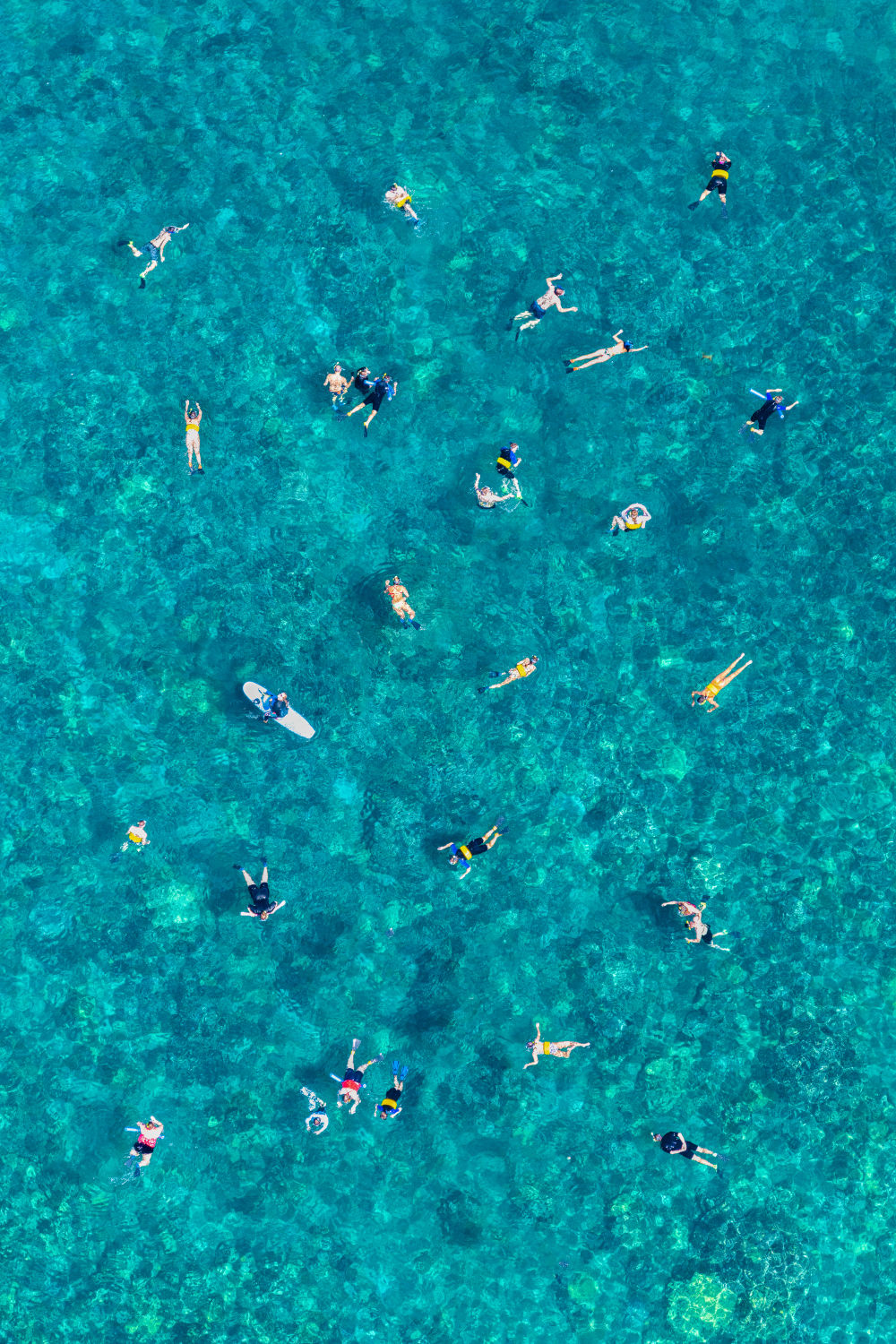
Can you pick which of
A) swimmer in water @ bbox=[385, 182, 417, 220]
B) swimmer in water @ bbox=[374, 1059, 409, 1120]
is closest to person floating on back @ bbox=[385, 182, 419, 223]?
swimmer in water @ bbox=[385, 182, 417, 220]

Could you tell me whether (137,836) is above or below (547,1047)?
above

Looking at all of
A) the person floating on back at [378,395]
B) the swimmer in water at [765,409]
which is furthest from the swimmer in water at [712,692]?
the person floating on back at [378,395]

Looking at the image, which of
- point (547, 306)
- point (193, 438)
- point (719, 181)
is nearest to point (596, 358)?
point (547, 306)

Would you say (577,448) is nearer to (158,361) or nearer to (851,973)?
(158,361)

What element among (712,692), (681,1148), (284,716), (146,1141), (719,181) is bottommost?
(146,1141)

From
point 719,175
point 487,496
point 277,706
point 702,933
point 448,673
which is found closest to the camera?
point 702,933

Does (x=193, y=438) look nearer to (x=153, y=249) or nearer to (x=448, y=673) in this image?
(x=153, y=249)

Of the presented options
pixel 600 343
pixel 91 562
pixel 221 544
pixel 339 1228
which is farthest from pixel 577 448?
pixel 339 1228
